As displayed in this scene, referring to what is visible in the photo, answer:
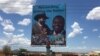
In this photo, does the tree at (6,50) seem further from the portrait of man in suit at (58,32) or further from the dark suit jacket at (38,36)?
the portrait of man in suit at (58,32)

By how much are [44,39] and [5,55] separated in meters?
30.9

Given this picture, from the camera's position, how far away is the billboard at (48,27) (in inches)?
1791

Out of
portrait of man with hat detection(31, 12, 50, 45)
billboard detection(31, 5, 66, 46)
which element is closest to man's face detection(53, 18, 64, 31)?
billboard detection(31, 5, 66, 46)

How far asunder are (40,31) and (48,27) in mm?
1534

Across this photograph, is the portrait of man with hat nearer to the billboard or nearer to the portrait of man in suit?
the billboard

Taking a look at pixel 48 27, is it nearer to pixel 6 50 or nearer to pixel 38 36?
pixel 38 36

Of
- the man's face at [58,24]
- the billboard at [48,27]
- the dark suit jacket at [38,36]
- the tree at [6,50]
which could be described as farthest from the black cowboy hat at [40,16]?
the tree at [6,50]

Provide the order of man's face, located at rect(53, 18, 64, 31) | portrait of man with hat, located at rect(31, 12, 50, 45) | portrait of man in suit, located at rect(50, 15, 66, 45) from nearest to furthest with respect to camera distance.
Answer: man's face, located at rect(53, 18, 64, 31) → portrait of man in suit, located at rect(50, 15, 66, 45) → portrait of man with hat, located at rect(31, 12, 50, 45)

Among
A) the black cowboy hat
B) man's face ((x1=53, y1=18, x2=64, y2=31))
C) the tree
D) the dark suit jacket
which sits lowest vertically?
the tree

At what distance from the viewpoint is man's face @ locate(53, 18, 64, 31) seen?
45469mm

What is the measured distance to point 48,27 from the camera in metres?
46.2

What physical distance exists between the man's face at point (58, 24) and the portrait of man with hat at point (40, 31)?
126 centimetres

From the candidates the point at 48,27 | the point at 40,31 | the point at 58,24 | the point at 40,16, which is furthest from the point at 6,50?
the point at 58,24

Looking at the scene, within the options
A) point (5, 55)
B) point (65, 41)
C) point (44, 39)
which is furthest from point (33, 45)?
point (5, 55)
